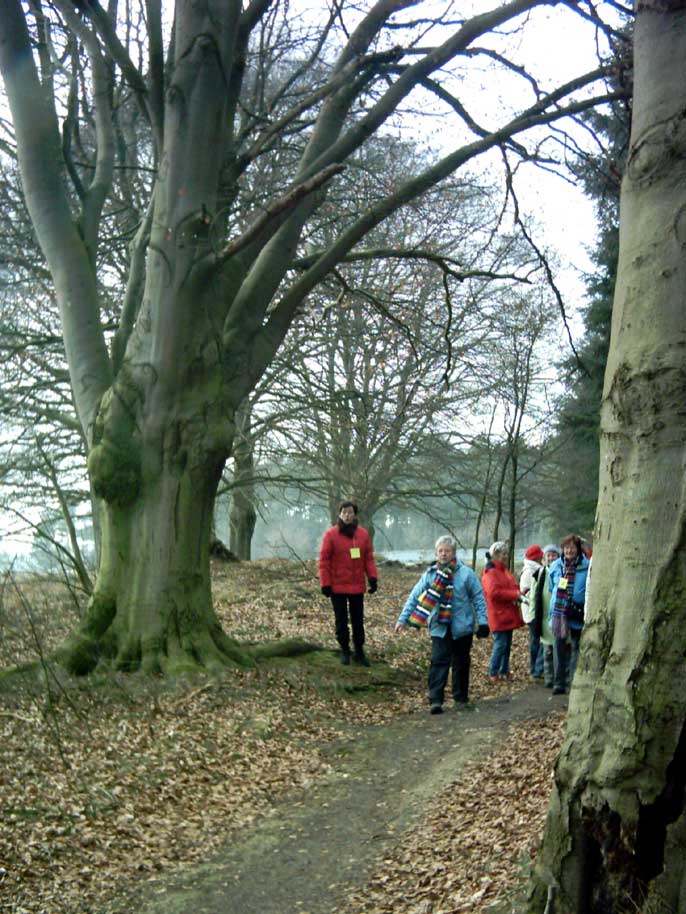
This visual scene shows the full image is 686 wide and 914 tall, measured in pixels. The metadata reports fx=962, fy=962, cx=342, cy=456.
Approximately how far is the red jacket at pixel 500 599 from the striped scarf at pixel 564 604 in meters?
1.77

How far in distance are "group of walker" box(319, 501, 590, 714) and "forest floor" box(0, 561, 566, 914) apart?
51cm

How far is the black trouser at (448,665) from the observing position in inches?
402

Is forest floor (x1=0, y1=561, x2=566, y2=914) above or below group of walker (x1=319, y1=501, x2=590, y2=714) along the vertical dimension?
below

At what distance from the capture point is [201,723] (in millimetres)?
8461

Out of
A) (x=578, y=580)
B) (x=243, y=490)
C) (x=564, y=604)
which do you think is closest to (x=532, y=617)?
(x=564, y=604)

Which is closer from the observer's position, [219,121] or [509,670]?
[219,121]

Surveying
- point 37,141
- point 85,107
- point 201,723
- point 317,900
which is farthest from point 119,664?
point 85,107

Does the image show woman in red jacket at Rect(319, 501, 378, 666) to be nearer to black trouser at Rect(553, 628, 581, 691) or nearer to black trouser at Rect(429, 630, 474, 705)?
black trouser at Rect(429, 630, 474, 705)

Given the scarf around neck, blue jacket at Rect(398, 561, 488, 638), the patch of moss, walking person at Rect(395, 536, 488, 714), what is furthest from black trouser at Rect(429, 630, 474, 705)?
the patch of moss

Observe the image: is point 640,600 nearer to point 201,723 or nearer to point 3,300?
point 201,723

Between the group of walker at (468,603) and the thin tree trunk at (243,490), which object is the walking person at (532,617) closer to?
the group of walker at (468,603)

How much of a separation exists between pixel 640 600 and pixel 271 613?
1331cm

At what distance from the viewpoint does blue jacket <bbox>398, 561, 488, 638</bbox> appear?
10.2 m

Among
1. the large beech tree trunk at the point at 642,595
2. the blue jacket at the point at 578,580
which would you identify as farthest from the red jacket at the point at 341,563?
the large beech tree trunk at the point at 642,595
